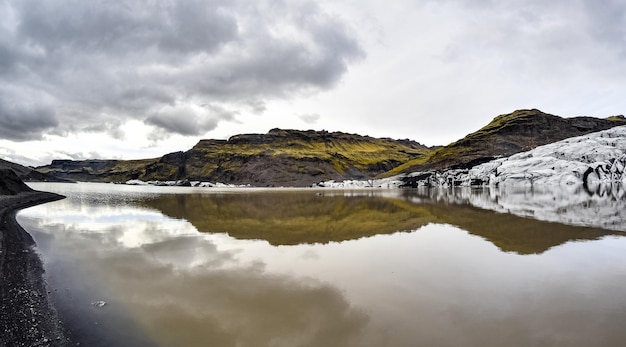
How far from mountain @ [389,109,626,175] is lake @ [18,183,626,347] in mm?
110120

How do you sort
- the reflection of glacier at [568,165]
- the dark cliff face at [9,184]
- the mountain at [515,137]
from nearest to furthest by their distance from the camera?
the dark cliff face at [9,184]
the reflection of glacier at [568,165]
the mountain at [515,137]

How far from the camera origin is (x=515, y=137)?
122750mm

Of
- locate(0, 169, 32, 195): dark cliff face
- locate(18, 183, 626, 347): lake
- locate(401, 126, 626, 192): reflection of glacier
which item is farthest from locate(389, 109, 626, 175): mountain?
locate(0, 169, 32, 195): dark cliff face

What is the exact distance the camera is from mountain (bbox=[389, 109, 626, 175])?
A: 11669 centimetres

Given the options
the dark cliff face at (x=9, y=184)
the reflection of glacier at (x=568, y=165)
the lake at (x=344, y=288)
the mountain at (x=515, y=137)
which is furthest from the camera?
the mountain at (x=515, y=137)

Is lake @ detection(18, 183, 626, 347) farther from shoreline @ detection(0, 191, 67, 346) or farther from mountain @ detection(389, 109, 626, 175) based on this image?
mountain @ detection(389, 109, 626, 175)

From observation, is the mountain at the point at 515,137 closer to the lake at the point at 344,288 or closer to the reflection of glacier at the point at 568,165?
the reflection of glacier at the point at 568,165

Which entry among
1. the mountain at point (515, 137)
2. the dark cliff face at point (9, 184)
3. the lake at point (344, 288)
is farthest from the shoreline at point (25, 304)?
the mountain at point (515, 137)

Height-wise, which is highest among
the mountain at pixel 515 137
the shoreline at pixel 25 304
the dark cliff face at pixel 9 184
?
the mountain at pixel 515 137

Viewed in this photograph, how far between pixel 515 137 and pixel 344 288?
138 m

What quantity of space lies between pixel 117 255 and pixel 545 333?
14777 mm

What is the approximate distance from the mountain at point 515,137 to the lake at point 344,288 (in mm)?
110120

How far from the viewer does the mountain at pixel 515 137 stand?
383ft

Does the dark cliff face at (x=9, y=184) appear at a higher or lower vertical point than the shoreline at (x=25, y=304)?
higher
